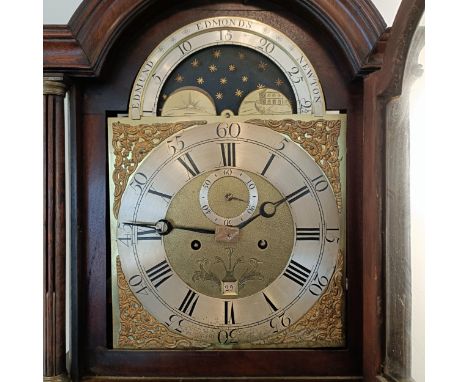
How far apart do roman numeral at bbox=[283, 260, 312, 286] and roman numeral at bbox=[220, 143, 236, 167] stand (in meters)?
0.24

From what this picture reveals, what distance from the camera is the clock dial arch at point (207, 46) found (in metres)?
1.22

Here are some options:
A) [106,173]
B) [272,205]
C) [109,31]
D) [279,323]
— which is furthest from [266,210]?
[109,31]

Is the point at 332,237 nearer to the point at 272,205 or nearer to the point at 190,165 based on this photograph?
the point at 272,205

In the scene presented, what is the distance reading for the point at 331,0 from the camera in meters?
1.13

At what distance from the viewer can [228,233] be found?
120 centimetres

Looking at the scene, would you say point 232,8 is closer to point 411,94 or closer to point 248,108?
point 248,108

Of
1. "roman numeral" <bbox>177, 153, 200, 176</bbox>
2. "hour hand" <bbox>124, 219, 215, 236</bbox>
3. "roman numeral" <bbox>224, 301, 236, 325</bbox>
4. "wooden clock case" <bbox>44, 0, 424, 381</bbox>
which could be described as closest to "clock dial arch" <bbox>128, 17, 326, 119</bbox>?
Result: "wooden clock case" <bbox>44, 0, 424, 381</bbox>

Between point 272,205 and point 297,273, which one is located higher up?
point 272,205

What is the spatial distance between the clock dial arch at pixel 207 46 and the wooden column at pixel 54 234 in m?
0.16

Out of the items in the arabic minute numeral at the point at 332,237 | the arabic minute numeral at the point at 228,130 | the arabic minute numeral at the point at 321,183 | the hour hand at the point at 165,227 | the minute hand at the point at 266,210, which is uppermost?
the arabic minute numeral at the point at 228,130

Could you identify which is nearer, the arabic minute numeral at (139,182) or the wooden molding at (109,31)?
the wooden molding at (109,31)

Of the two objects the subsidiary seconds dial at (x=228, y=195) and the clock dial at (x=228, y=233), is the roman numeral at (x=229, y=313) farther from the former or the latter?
the subsidiary seconds dial at (x=228, y=195)

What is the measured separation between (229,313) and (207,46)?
0.56 metres

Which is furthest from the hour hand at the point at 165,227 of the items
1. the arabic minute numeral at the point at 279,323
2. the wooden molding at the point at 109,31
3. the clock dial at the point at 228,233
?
the wooden molding at the point at 109,31
